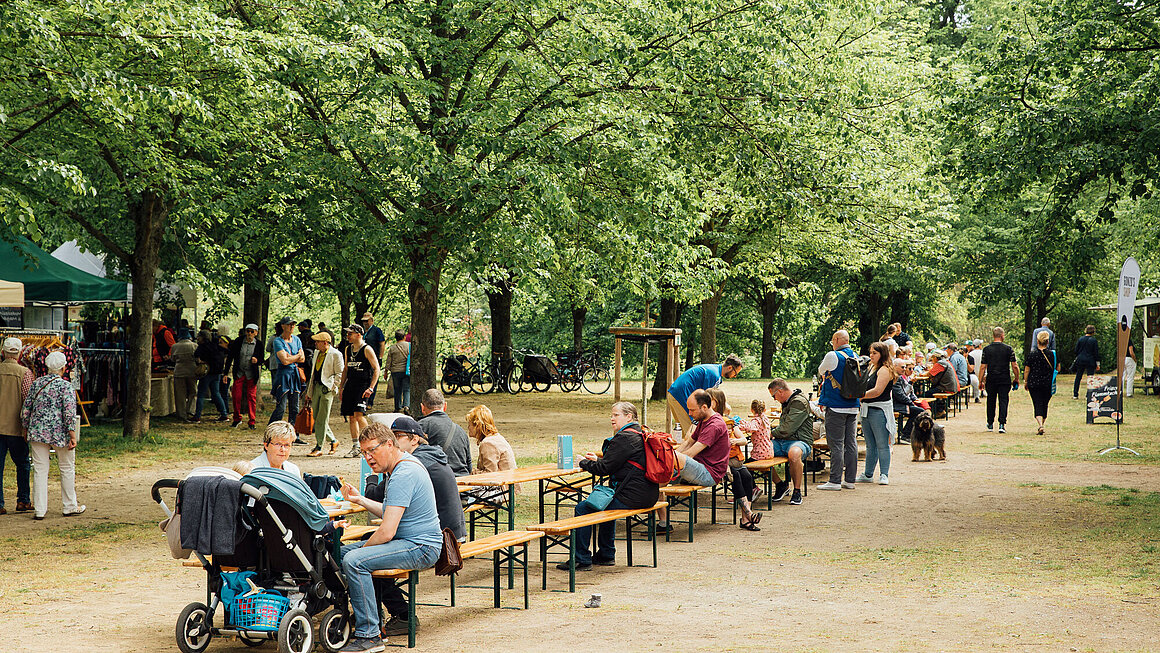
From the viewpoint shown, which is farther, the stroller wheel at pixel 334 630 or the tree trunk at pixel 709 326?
the tree trunk at pixel 709 326

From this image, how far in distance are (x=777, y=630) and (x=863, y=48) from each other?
63.9 feet

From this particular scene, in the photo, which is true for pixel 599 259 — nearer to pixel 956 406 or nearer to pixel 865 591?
pixel 956 406

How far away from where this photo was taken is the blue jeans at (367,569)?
6289 mm

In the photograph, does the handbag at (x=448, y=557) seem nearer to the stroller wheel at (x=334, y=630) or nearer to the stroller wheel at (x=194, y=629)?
the stroller wheel at (x=334, y=630)

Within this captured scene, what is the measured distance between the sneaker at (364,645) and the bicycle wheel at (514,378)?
80.8 feet

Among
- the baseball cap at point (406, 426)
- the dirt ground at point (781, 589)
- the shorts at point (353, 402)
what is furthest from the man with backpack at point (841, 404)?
the baseball cap at point (406, 426)

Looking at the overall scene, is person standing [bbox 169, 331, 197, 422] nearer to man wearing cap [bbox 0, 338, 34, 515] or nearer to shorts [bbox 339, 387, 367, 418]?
shorts [bbox 339, 387, 367, 418]

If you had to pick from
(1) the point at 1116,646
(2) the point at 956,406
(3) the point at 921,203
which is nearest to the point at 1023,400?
(2) the point at 956,406

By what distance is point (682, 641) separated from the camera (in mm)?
6434

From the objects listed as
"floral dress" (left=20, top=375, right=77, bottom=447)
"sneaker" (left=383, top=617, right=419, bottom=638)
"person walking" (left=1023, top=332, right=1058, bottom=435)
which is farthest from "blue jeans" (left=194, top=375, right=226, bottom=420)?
"person walking" (left=1023, top=332, right=1058, bottom=435)

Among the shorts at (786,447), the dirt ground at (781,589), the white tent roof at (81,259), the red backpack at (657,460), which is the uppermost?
the white tent roof at (81,259)

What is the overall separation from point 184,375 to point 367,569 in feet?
51.2

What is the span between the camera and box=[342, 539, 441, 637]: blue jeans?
629 centimetres

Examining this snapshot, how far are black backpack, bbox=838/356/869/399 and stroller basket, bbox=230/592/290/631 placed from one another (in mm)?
8062
